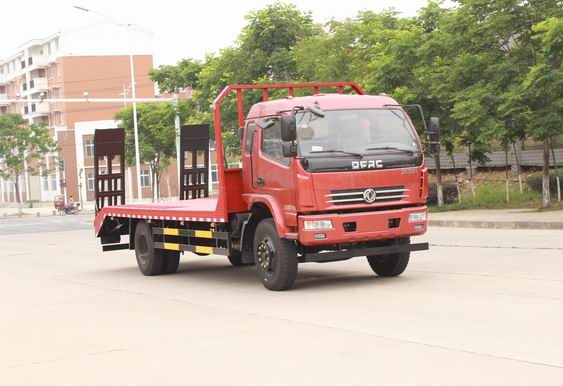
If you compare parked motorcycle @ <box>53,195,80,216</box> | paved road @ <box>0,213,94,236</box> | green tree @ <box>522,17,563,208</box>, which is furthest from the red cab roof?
parked motorcycle @ <box>53,195,80,216</box>

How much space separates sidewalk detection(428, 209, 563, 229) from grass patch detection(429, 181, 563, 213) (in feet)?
4.05

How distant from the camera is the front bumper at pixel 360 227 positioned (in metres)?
12.0

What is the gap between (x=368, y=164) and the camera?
1221 centimetres

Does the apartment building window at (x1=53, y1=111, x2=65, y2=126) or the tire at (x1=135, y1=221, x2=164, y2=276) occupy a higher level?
the apartment building window at (x1=53, y1=111, x2=65, y2=126)

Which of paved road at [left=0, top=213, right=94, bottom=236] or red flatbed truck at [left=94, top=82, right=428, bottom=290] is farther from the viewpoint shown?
paved road at [left=0, top=213, right=94, bottom=236]

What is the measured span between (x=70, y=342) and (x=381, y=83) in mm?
25363

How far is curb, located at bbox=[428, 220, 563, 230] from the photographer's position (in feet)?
76.6

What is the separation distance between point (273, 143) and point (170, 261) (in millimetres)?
4598

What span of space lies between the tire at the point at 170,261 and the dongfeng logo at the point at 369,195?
17.1 ft

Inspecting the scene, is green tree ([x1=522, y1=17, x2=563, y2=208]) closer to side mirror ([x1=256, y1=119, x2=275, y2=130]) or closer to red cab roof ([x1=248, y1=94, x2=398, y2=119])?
red cab roof ([x1=248, y1=94, x2=398, y2=119])

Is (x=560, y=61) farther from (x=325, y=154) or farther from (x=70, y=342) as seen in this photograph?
(x=70, y=342)

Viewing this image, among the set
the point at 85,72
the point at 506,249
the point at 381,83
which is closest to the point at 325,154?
the point at 506,249

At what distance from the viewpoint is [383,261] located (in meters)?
13.7

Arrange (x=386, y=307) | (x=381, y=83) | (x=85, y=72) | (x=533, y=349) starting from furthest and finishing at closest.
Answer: (x=85, y=72), (x=381, y=83), (x=386, y=307), (x=533, y=349)
